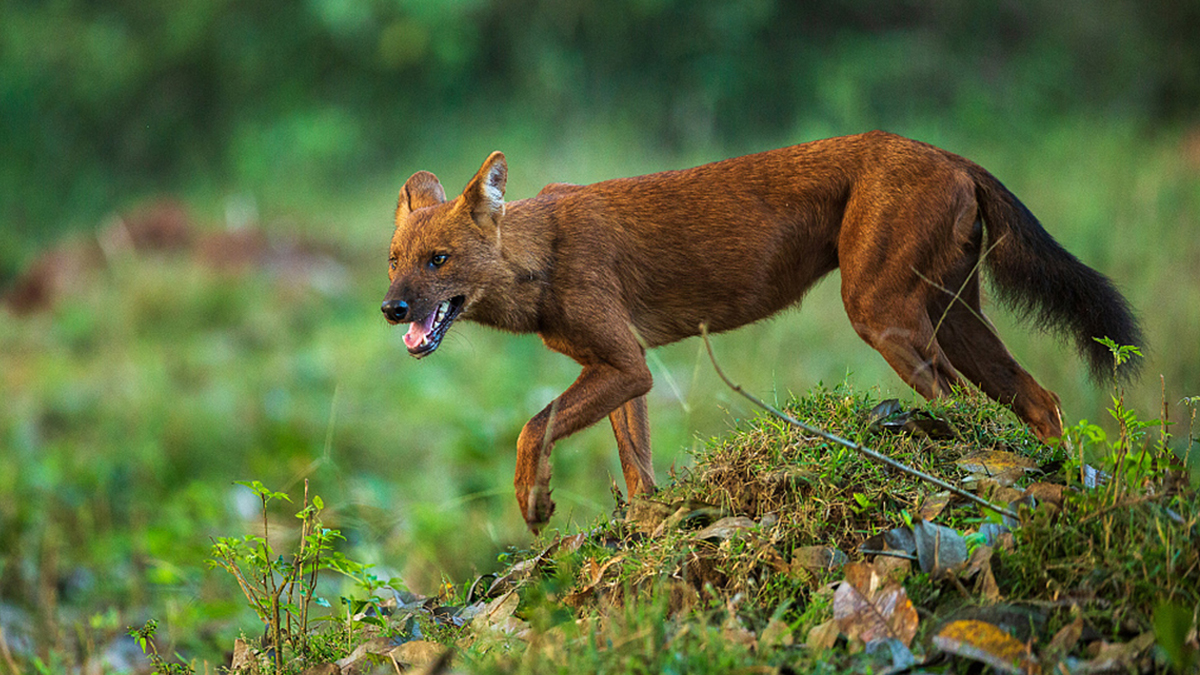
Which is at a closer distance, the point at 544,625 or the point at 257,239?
the point at 544,625

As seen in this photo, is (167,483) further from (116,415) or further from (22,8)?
(22,8)

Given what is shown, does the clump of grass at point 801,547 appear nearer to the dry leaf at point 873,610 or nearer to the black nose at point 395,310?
the dry leaf at point 873,610

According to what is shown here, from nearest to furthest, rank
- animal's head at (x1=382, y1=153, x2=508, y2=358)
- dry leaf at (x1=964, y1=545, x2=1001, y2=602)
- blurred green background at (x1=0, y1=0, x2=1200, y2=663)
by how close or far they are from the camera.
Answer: dry leaf at (x1=964, y1=545, x2=1001, y2=602) → animal's head at (x1=382, y1=153, x2=508, y2=358) → blurred green background at (x1=0, y1=0, x2=1200, y2=663)

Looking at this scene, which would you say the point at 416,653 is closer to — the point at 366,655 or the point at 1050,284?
the point at 366,655

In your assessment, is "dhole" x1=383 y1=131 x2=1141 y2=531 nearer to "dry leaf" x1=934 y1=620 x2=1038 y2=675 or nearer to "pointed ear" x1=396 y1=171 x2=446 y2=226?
"pointed ear" x1=396 y1=171 x2=446 y2=226

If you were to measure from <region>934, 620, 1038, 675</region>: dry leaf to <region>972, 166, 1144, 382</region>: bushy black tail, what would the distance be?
5.74 feet

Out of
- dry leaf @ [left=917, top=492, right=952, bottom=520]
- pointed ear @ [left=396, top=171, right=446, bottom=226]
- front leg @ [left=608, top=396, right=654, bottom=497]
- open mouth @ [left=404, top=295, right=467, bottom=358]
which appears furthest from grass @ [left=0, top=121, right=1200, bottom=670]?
pointed ear @ [left=396, top=171, right=446, bottom=226]

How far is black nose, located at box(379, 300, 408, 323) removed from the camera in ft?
11.7

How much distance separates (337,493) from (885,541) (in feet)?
17.9

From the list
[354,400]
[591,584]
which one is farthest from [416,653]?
[354,400]

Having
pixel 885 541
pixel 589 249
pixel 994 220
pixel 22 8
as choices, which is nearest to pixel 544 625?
pixel 885 541

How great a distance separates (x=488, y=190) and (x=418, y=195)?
0.51 metres

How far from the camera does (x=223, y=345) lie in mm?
10461

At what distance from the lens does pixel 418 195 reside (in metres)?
4.30
